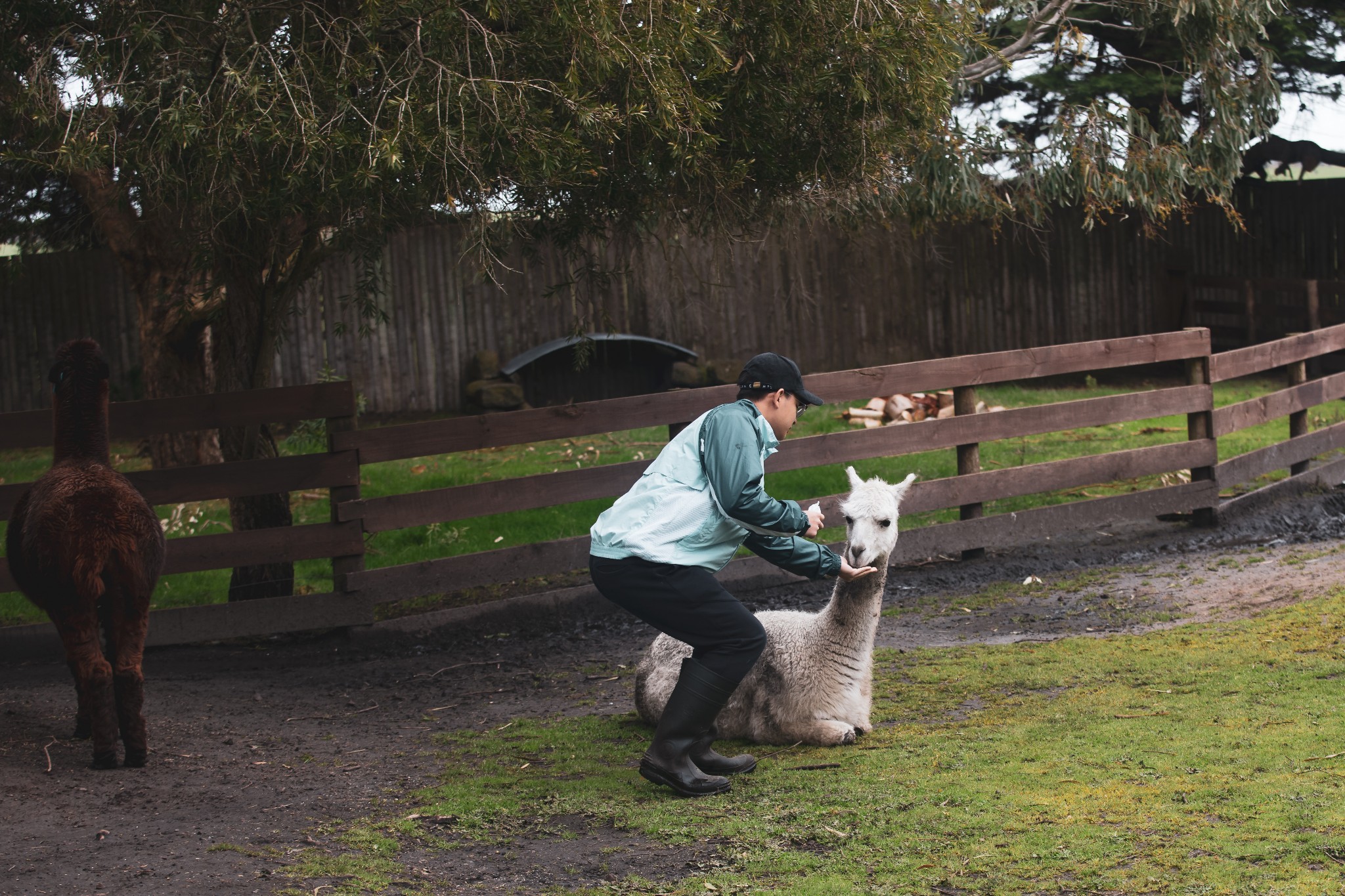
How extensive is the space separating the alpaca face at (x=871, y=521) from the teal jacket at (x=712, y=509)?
24cm

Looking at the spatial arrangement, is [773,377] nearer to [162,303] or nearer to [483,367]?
[162,303]

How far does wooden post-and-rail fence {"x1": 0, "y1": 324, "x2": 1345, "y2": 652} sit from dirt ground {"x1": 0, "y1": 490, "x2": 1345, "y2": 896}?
262 mm

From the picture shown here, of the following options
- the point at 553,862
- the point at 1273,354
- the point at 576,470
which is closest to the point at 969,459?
the point at 576,470

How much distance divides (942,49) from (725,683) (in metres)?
4.12

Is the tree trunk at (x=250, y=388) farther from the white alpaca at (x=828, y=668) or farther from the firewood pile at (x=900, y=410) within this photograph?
the firewood pile at (x=900, y=410)

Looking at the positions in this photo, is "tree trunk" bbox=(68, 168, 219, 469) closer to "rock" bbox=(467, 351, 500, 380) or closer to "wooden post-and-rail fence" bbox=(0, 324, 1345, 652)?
"wooden post-and-rail fence" bbox=(0, 324, 1345, 652)

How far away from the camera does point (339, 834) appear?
4.38m

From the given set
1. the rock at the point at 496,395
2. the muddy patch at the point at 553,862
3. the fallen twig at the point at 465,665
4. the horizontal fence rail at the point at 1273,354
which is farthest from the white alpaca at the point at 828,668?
the rock at the point at 496,395

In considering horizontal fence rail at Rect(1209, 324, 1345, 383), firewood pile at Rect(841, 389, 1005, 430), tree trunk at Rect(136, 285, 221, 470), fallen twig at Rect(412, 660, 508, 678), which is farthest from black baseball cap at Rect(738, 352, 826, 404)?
firewood pile at Rect(841, 389, 1005, 430)

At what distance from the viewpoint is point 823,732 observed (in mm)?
5285

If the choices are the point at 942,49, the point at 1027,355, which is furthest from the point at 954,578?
the point at 942,49

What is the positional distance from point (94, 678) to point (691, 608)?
8.44 ft

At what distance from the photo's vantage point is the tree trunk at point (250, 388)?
842cm

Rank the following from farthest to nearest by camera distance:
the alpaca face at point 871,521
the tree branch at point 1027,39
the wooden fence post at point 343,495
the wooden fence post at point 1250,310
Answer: the wooden fence post at point 1250,310, the tree branch at point 1027,39, the wooden fence post at point 343,495, the alpaca face at point 871,521
